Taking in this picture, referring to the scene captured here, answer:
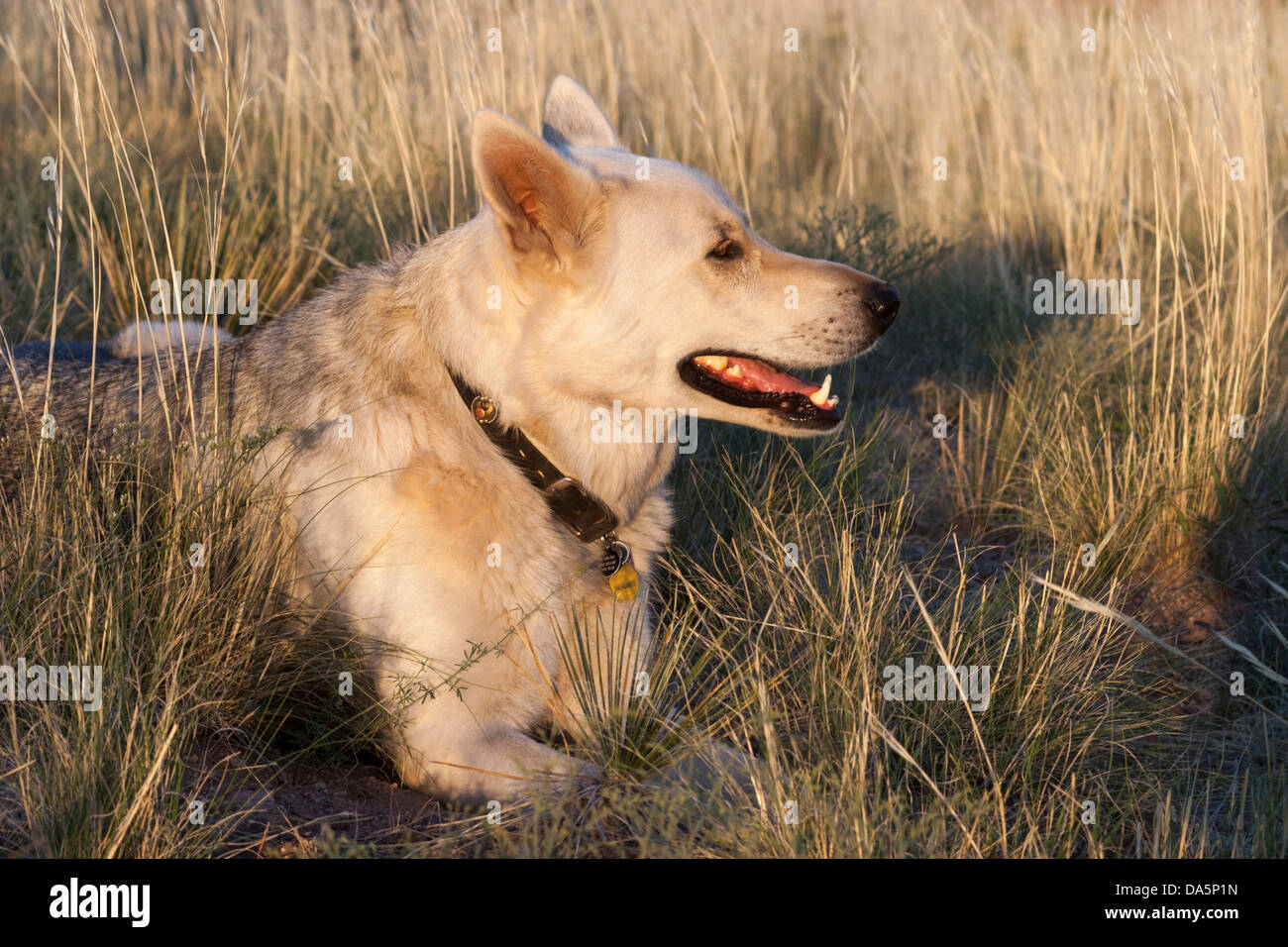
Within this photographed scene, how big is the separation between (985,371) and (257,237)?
3469 mm

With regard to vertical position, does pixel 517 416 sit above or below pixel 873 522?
above

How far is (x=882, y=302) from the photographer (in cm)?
320

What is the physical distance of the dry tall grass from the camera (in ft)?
8.45

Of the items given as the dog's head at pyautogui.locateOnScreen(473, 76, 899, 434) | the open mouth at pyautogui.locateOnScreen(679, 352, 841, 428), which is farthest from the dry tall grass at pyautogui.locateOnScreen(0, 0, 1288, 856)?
the dog's head at pyautogui.locateOnScreen(473, 76, 899, 434)

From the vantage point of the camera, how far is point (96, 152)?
675cm

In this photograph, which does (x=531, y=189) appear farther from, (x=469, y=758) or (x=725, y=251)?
(x=469, y=758)

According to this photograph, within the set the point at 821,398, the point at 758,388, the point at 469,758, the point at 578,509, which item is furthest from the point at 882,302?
the point at 469,758

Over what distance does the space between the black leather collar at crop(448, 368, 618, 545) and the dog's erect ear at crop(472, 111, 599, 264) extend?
41 cm

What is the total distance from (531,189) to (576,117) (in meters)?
0.93

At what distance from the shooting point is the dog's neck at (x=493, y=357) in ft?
9.87

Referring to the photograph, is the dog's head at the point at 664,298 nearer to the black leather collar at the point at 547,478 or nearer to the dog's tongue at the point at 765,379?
the dog's tongue at the point at 765,379

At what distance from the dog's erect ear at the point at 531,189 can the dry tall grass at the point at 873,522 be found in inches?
37.5

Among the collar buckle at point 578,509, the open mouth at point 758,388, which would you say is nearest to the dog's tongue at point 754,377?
the open mouth at point 758,388

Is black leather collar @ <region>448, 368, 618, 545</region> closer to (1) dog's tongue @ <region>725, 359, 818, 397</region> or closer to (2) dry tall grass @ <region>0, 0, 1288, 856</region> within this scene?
(2) dry tall grass @ <region>0, 0, 1288, 856</region>
